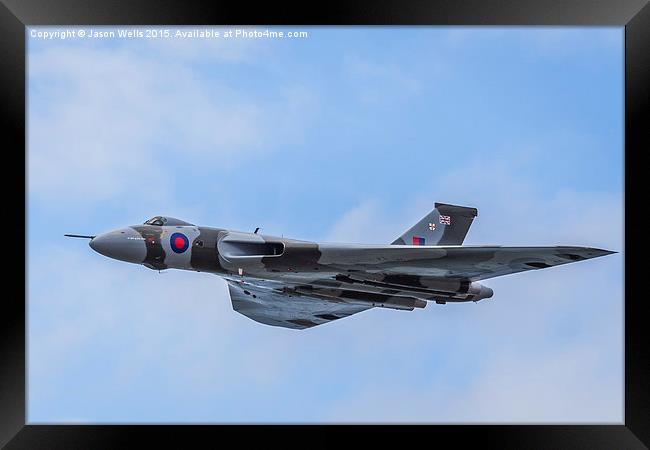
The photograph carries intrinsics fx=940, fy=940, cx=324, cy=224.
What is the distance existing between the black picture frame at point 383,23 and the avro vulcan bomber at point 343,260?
2.28 m

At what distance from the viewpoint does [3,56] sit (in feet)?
65.8

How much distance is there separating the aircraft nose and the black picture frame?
172 centimetres

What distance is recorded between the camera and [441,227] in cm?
2328

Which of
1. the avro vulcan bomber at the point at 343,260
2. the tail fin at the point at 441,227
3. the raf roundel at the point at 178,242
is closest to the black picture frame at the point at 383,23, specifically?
the avro vulcan bomber at the point at 343,260

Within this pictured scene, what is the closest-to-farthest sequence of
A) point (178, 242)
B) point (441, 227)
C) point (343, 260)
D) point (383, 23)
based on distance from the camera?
point (383, 23) < point (343, 260) < point (178, 242) < point (441, 227)

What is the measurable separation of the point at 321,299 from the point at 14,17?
31.7 feet

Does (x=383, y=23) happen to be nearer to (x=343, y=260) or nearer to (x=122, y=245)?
(x=343, y=260)

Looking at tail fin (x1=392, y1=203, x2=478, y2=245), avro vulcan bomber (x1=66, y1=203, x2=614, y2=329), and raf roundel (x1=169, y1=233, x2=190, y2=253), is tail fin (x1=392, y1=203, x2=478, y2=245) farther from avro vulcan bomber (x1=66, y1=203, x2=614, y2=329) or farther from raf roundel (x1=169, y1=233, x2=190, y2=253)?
raf roundel (x1=169, y1=233, x2=190, y2=253)

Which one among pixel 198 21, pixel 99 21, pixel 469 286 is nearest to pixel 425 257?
pixel 469 286

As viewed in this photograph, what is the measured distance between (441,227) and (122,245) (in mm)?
7749

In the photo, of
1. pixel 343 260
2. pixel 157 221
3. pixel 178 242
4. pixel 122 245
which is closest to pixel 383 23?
pixel 343 260

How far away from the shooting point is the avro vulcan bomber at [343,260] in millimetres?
20625

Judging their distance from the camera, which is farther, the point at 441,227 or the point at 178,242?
the point at 441,227

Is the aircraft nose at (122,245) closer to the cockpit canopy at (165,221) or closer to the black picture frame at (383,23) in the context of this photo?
the cockpit canopy at (165,221)
